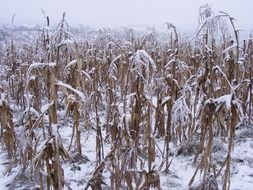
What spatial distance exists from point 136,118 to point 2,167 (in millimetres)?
2309

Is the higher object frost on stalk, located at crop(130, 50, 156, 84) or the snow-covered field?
frost on stalk, located at crop(130, 50, 156, 84)

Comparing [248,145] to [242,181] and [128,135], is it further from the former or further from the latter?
[128,135]

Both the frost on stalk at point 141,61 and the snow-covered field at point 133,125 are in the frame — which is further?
the frost on stalk at point 141,61

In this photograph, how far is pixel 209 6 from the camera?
2564 millimetres

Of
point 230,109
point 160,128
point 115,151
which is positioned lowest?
point 160,128

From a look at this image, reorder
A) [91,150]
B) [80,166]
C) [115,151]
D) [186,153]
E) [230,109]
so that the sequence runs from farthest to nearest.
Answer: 1. [91,150]
2. [186,153]
3. [80,166]
4. [115,151]
5. [230,109]

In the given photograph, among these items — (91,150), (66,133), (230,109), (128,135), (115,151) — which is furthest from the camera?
(66,133)

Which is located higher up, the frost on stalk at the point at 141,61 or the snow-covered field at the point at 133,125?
the frost on stalk at the point at 141,61

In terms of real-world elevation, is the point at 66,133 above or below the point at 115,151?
below

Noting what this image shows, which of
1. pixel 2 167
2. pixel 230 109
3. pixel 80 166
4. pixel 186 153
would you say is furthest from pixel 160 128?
pixel 230 109

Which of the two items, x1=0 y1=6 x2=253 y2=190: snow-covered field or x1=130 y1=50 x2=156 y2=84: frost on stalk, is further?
x1=130 y1=50 x2=156 y2=84: frost on stalk

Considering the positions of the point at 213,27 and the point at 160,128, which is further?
the point at 160,128

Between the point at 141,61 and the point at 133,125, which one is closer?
the point at 141,61

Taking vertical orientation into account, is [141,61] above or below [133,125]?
above
